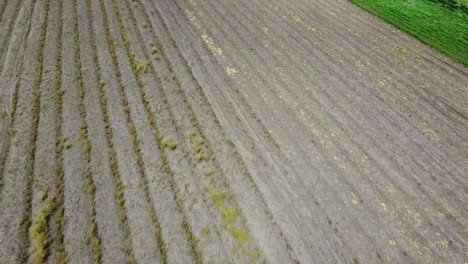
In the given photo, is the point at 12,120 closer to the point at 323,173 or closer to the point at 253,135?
the point at 253,135

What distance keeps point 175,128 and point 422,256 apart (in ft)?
12.8

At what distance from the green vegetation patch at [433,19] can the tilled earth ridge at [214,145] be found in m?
1.28

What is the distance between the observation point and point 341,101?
593 centimetres

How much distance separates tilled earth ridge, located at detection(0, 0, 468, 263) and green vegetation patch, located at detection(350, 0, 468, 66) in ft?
4.21

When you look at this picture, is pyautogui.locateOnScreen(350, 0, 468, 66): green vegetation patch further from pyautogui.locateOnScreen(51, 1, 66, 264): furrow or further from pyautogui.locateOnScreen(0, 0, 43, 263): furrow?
pyautogui.locateOnScreen(0, 0, 43, 263): furrow

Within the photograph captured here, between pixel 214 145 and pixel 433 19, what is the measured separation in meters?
10.0

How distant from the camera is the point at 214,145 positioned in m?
4.56

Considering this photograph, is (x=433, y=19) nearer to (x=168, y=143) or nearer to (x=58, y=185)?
(x=168, y=143)

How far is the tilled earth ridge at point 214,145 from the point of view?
343 cm

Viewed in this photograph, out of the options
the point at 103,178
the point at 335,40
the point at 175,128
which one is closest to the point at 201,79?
the point at 175,128

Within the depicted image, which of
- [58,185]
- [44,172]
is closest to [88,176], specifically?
[58,185]

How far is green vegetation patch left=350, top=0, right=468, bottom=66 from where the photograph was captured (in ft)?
28.4

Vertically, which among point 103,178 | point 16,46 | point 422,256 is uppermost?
point 16,46

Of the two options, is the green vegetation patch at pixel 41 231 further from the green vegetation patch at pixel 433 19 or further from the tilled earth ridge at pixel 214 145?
the green vegetation patch at pixel 433 19
